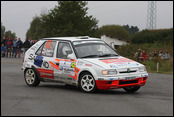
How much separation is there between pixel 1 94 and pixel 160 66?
18.5m

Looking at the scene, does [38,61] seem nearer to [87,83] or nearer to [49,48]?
[49,48]

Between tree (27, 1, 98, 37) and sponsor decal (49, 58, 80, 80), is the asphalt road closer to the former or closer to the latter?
sponsor decal (49, 58, 80, 80)

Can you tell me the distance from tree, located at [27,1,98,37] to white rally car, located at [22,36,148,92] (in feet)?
180

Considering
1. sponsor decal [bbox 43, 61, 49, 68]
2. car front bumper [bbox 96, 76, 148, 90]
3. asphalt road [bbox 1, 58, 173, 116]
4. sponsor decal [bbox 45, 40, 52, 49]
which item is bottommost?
asphalt road [bbox 1, 58, 173, 116]

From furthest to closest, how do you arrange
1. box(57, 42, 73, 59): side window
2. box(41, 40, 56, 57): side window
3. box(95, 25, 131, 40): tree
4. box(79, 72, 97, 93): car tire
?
box(95, 25, 131, 40): tree → box(41, 40, 56, 57): side window → box(57, 42, 73, 59): side window → box(79, 72, 97, 93): car tire

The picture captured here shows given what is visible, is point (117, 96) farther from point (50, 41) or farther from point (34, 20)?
point (34, 20)

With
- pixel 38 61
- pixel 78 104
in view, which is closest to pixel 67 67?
pixel 38 61

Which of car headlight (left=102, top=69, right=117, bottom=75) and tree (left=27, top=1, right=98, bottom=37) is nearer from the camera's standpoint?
car headlight (left=102, top=69, right=117, bottom=75)

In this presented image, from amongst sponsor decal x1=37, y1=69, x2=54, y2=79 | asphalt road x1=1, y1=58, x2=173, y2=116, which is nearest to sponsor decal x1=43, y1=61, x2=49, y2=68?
sponsor decal x1=37, y1=69, x2=54, y2=79

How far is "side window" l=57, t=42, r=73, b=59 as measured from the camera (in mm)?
12344

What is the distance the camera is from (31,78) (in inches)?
526

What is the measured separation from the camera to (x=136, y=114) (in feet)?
25.3

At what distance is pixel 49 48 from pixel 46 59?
1.28 feet

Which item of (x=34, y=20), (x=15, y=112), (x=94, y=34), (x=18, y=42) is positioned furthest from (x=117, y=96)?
(x=34, y=20)
